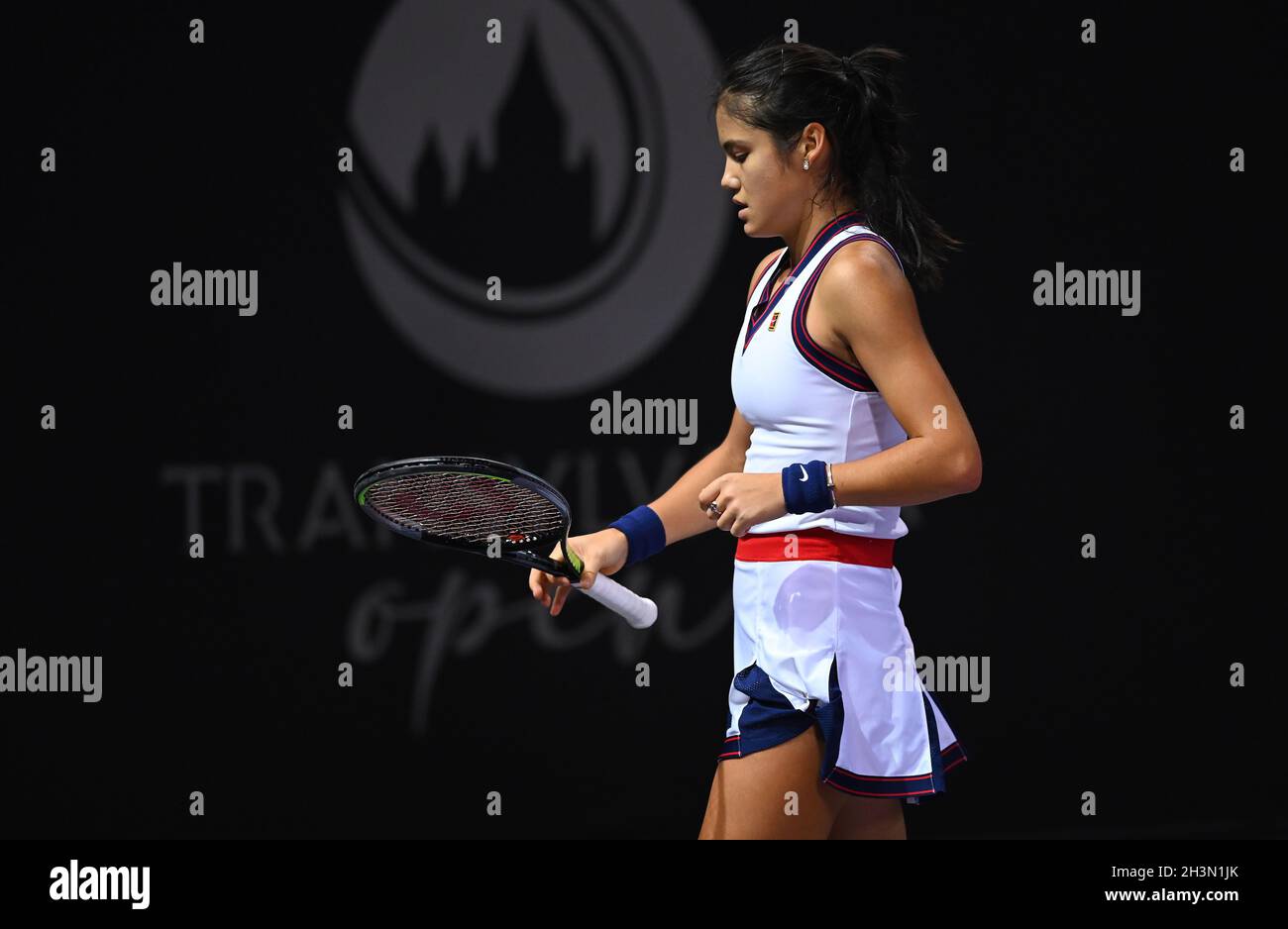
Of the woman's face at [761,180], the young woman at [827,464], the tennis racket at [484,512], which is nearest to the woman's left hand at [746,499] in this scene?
the young woman at [827,464]

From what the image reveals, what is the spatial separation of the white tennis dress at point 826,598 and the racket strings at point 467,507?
0.34 metres

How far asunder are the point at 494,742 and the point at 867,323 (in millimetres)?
2187

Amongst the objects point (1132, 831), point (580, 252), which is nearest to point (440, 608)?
point (580, 252)

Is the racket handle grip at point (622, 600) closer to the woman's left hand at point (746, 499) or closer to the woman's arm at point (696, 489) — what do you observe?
the woman's arm at point (696, 489)

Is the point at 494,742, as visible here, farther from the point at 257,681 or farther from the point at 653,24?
the point at 653,24

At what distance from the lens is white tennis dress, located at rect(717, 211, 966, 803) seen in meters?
2.08

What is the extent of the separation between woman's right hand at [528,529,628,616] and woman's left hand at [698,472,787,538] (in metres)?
0.28

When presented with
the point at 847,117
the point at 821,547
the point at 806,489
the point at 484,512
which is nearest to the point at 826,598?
the point at 821,547

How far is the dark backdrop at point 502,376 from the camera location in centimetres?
382

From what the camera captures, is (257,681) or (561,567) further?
(257,681)

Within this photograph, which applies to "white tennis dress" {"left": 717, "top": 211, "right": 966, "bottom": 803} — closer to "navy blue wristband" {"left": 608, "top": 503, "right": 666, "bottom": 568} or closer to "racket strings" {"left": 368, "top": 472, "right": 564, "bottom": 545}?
"navy blue wristband" {"left": 608, "top": 503, "right": 666, "bottom": 568}

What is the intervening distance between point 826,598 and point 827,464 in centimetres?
20

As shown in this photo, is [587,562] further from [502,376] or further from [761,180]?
[502,376]

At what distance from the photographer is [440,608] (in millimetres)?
3865
